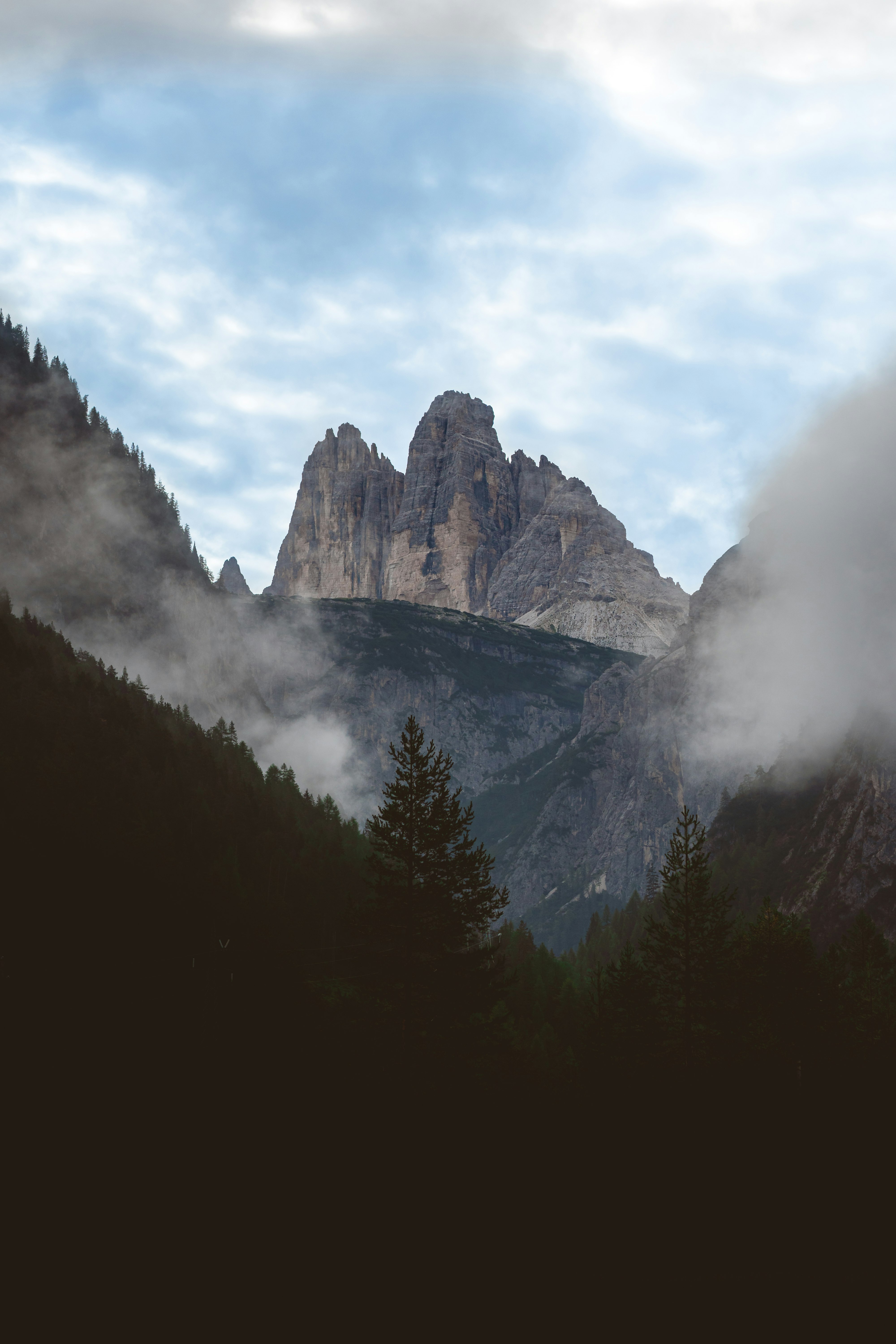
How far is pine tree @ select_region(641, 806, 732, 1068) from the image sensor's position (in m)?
58.7

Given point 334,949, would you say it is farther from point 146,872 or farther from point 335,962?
point 146,872

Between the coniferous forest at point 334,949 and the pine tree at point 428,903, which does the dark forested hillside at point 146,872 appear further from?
the pine tree at point 428,903

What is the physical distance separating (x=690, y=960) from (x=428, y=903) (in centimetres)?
2151

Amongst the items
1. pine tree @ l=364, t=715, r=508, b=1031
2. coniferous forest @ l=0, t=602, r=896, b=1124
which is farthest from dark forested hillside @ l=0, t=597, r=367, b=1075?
pine tree @ l=364, t=715, r=508, b=1031

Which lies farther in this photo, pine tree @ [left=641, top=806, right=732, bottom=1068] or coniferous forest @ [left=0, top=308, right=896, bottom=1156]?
pine tree @ [left=641, top=806, right=732, bottom=1068]

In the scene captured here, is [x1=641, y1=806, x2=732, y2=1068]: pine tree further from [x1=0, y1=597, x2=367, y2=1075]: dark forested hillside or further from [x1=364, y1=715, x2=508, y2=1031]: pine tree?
[x1=0, y1=597, x2=367, y2=1075]: dark forested hillside

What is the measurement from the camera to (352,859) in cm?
11756

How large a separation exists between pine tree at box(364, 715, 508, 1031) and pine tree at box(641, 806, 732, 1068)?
14.6 meters

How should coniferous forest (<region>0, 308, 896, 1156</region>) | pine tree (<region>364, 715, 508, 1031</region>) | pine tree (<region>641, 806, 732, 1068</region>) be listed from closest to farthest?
pine tree (<region>364, 715, 508, 1031</region>), coniferous forest (<region>0, 308, 896, 1156</region>), pine tree (<region>641, 806, 732, 1068</region>)

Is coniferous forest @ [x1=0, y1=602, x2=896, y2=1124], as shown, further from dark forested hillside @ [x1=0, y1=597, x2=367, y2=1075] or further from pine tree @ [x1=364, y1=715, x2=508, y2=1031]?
dark forested hillside @ [x1=0, y1=597, x2=367, y2=1075]

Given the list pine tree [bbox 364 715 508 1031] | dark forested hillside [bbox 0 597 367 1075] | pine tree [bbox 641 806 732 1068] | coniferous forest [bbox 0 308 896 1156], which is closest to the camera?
pine tree [bbox 364 715 508 1031]

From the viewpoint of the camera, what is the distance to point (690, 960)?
60.4 meters

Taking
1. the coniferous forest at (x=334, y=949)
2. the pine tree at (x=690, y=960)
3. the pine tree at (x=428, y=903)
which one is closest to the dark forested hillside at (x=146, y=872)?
the coniferous forest at (x=334, y=949)

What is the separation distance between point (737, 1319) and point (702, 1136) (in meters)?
19.4
